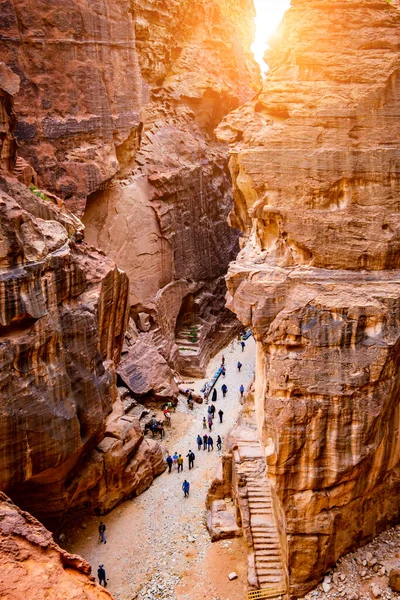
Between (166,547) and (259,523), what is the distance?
3.38 meters

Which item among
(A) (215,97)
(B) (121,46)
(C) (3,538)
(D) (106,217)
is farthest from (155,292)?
(C) (3,538)

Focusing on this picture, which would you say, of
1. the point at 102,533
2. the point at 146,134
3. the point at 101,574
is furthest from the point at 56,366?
the point at 146,134

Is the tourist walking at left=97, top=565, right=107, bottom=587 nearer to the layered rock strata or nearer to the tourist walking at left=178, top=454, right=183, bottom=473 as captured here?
the layered rock strata

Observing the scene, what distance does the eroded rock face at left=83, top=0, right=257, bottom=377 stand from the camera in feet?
99.6

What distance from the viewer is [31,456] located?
15.3m

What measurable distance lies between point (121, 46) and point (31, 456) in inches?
847

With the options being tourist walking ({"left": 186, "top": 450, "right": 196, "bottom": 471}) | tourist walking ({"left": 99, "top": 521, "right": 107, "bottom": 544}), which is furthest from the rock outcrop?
tourist walking ({"left": 99, "top": 521, "right": 107, "bottom": 544})

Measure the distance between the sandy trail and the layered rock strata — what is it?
87cm

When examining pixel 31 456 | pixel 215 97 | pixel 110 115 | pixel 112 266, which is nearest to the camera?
pixel 31 456

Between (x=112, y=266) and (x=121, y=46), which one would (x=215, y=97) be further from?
(x=112, y=266)

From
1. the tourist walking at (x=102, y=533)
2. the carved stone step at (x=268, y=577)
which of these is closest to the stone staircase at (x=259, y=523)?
the carved stone step at (x=268, y=577)

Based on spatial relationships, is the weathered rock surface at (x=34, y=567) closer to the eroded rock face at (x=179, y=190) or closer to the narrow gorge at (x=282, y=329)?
the narrow gorge at (x=282, y=329)

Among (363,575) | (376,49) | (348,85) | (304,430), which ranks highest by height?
(376,49)

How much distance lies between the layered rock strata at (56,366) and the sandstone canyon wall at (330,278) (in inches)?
209
